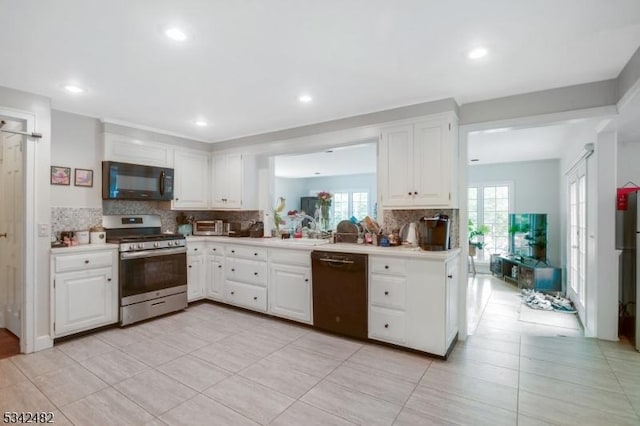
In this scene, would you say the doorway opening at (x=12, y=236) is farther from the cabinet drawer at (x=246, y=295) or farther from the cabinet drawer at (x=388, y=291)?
the cabinet drawer at (x=388, y=291)

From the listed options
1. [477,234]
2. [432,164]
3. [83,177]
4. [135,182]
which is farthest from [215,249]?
[477,234]

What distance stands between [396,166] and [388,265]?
103 cm

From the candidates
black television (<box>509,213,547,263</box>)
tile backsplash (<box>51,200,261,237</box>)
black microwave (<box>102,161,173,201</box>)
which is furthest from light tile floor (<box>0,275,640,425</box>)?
black television (<box>509,213,547,263</box>)

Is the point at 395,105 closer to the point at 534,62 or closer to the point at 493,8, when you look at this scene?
the point at 534,62

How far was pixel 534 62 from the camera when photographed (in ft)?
7.71

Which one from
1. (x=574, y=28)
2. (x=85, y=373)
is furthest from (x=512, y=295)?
(x=85, y=373)

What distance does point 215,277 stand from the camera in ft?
14.5

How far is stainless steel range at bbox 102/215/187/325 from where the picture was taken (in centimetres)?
357

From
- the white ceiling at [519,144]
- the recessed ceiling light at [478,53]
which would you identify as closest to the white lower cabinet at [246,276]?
the recessed ceiling light at [478,53]

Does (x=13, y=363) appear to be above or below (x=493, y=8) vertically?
below

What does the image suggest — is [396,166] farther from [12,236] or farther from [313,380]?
[12,236]

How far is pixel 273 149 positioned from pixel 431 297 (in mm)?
2787

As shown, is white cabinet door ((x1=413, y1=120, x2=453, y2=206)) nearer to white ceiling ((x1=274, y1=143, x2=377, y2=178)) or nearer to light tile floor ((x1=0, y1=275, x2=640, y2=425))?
light tile floor ((x1=0, y1=275, x2=640, y2=425))

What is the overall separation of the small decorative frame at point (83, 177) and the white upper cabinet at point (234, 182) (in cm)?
161
